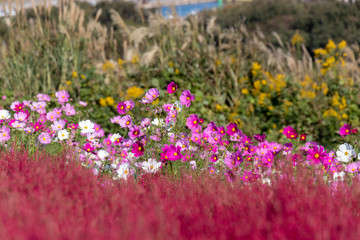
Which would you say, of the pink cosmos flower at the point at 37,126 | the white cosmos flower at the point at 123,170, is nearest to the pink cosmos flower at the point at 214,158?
the white cosmos flower at the point at 123,170

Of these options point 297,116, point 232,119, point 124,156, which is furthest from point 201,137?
point 297,116

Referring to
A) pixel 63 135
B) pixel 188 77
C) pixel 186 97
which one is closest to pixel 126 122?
pixel 186 97

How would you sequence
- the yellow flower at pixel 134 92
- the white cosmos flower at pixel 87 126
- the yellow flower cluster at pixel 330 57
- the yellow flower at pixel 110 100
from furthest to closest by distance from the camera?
the yellow flower cluster at pixel 330 57 < the yellow flower at pixel 110 100 < the yellow flower at pixel 134 92 < the white cosmos flower at pixel 87 126

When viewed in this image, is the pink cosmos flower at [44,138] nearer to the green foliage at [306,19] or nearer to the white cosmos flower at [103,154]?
the white cosmos flower at [103,154]

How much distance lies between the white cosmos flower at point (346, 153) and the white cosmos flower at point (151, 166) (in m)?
1.42

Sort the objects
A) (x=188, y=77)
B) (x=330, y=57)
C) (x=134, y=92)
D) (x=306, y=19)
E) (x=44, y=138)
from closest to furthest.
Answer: (x=44, y=138) → (x=134, y=92) → (x=188, y=77) → (x=330, y=57) → (x=306, y=19)

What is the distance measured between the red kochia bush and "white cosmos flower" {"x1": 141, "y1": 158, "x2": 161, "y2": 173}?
0.67 meters

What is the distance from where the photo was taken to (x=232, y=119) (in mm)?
5926

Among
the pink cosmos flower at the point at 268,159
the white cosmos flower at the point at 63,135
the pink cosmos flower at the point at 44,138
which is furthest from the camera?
the white cosmos flower at the point at 63,135

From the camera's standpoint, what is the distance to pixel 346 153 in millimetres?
3492

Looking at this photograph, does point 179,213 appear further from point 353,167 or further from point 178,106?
point 353,167

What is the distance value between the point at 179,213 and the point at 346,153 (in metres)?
2.09

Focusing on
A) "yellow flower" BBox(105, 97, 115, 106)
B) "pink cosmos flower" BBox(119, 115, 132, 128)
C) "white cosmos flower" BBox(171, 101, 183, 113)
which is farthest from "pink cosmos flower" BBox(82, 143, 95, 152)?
"yellow flower" BBox(105, 97, 115, 106)

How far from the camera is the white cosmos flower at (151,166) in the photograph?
3015 mm
